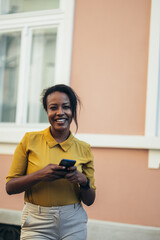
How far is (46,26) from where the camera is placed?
195 inches

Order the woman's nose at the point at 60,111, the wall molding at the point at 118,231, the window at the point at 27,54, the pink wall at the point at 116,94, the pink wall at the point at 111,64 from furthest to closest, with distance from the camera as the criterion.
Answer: the window at the point at 27,54 → the pink wall at the point at 111,64 → the pink wall at the point at 116,94 → the wall molding at the point at 118,231 → the woman's nose at the point at 60,111

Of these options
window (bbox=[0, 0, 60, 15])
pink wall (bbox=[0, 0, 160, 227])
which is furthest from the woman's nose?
window (bbox=[0, 0, 60, 15])

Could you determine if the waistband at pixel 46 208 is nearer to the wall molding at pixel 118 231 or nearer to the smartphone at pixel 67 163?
the smartphone at pixel 67 163

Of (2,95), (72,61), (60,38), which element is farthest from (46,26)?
(2,95)

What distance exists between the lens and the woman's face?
90.2 inches

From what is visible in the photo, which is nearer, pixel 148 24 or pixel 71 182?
pixel 71 182

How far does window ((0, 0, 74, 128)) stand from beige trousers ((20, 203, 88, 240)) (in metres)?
2.82

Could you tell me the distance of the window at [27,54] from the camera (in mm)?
4930

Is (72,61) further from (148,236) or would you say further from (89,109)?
(148,236)

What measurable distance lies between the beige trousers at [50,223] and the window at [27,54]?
2.82m

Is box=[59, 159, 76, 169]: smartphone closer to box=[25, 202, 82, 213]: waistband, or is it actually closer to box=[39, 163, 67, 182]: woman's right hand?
box=[39, 163, 67, 182]: woman's right hand

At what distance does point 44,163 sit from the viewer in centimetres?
215

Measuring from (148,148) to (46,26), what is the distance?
2.37 meters

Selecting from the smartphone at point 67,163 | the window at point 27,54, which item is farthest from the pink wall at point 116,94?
the smartphone at point 67,163
